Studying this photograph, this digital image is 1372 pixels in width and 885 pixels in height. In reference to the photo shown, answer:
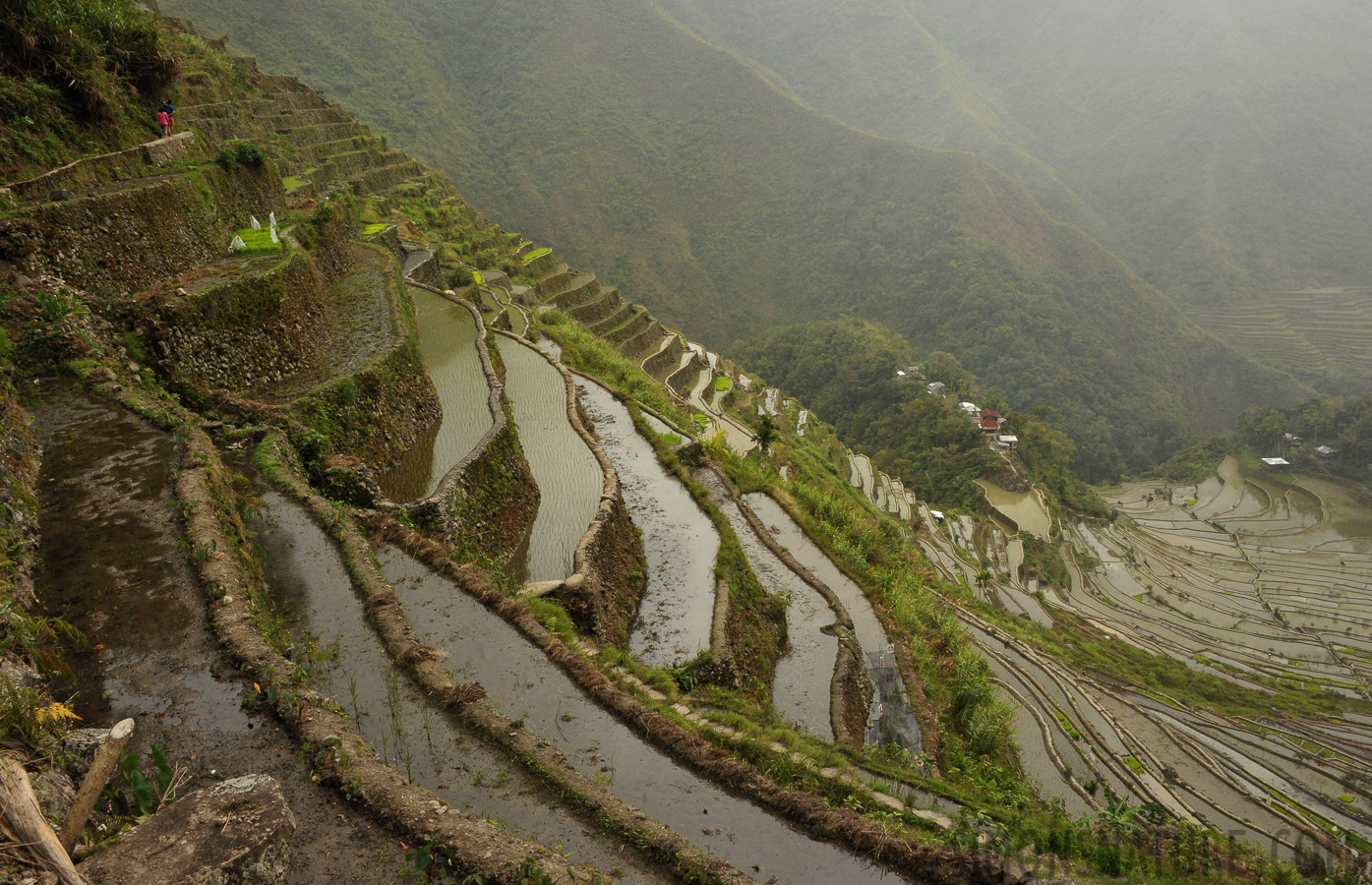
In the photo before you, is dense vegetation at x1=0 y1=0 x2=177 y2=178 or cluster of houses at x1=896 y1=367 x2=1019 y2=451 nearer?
dense vegetation at x1=0 y1=0 x2=177 y2=178

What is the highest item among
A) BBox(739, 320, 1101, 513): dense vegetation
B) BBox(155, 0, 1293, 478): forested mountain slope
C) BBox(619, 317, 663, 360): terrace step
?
BBox(155, 0, 1293, 478): forested mountain slope

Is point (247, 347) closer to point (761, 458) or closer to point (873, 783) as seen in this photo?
point (873, 783)

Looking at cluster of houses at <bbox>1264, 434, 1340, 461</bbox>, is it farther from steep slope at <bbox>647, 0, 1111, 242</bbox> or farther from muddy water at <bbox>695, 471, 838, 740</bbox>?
steep slope at <bbox>647, 0, 1111, 242</bbox>

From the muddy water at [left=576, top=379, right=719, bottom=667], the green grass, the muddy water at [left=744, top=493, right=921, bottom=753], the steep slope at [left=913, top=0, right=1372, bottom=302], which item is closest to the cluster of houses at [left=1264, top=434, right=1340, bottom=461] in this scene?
the steep slope at [left=913, top=0, right=1372, bottom=302]

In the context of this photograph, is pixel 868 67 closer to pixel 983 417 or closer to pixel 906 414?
pixel 983 417

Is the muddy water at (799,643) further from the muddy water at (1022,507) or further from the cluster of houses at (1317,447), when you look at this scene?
the cluster of houses at (1317,447)

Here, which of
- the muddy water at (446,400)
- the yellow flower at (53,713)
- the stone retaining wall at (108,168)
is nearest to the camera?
the yellow flower at (53,713)

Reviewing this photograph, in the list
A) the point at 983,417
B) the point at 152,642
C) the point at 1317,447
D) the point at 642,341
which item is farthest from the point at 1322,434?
the point at 152,642

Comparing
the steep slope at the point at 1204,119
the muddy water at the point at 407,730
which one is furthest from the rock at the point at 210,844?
the steep slope at the point at 1204,119

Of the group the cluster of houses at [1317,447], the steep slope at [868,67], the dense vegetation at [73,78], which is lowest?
the dense vegetation at [73,78]
